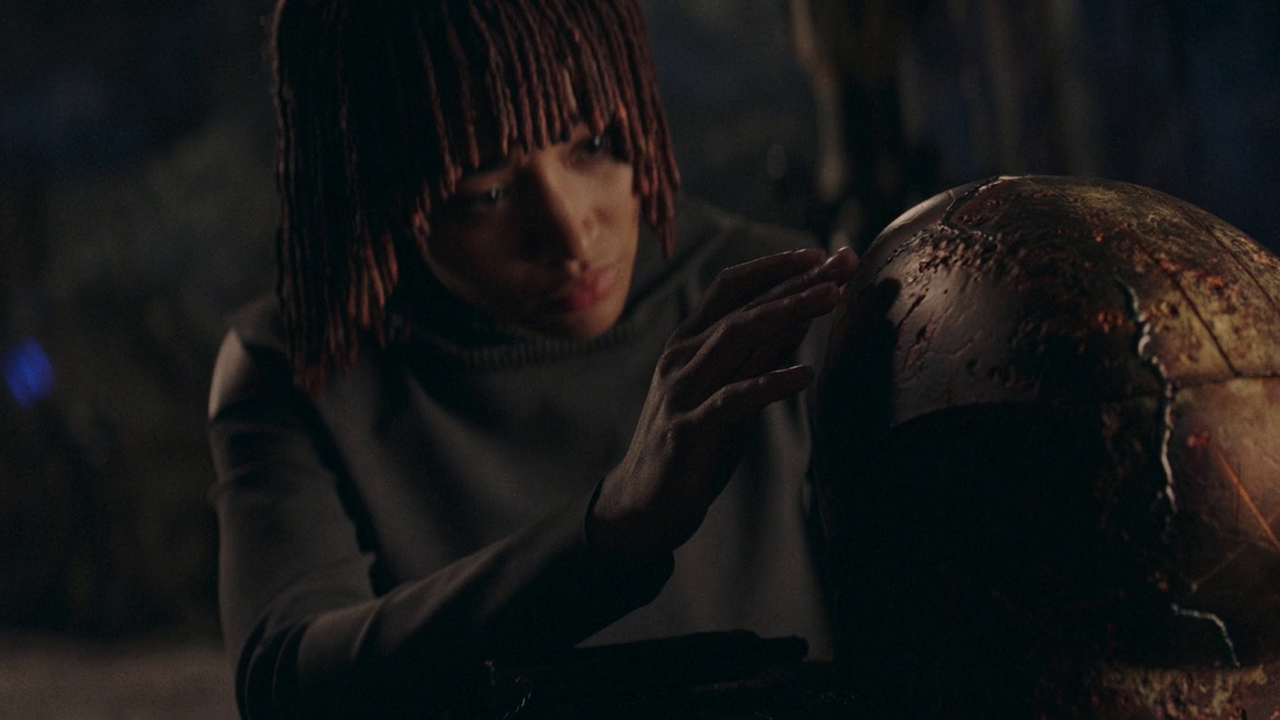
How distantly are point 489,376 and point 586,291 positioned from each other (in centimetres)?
25

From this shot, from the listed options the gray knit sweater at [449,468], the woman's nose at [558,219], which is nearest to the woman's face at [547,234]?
the woman's nose at [558,219]

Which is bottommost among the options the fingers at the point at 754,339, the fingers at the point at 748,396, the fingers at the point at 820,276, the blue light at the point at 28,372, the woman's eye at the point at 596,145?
the blue light at the point at 28,372

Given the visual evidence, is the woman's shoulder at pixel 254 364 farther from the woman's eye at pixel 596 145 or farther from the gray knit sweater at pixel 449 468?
the woman's eye at pixel 596 145

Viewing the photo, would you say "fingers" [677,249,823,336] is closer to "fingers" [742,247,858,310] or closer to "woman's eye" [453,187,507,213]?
"fingers" [742,247,858,310]

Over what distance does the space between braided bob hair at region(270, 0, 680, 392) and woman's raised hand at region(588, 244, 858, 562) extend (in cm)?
33

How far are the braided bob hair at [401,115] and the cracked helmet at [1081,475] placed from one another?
18.8 inches

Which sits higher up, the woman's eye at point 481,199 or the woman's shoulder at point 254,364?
the woman's eye at point 481,199

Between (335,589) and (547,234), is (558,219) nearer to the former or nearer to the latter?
(547,234)

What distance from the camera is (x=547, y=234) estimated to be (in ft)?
3.55

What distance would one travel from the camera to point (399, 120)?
112 centimetres

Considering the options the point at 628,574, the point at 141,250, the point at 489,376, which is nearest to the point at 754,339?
the point at 628,574

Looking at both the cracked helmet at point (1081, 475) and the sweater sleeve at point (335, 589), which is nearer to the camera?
the cracked helmet at point (1081, 475)

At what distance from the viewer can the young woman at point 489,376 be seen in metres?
0.85

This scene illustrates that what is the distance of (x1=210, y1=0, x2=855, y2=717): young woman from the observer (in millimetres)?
850
